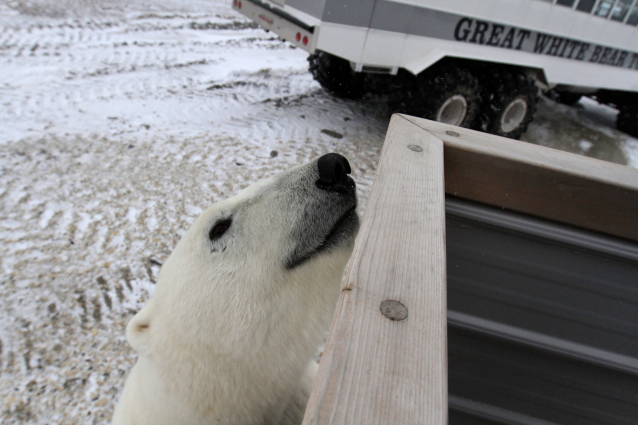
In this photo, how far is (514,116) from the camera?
5.71m

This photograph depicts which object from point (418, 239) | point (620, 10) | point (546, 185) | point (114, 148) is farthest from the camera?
point (620, 10)

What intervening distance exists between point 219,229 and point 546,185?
109 centimetres

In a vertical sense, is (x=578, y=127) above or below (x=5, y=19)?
above

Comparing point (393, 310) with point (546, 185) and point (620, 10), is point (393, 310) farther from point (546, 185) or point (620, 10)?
point (620, 10)

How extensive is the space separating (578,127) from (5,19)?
10497 millimetres

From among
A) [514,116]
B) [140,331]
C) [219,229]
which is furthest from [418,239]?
[514,116]

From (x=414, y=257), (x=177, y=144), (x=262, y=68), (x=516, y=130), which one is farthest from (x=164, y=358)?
(x=262, y=68)

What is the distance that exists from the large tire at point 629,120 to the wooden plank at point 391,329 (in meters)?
9.27

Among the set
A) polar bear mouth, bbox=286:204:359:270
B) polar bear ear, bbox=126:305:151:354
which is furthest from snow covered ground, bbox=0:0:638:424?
polar bear mouth, bbox=286:204:359:270

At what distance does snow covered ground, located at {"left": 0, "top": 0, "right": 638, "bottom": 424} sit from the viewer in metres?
2.39

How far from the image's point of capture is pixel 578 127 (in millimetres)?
7758

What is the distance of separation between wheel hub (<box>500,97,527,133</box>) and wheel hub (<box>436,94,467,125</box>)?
27.8 inches

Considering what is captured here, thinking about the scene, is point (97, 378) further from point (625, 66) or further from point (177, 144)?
point (625, 66)

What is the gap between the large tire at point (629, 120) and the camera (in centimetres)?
784
